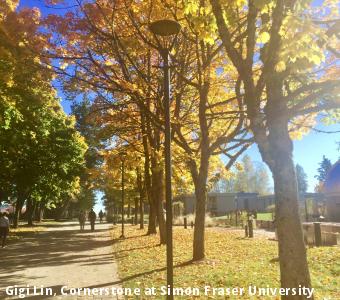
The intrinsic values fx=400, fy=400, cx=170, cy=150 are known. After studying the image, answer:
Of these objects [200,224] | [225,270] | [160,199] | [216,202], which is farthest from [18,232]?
[216,202]

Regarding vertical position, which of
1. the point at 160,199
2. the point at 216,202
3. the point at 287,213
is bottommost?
the point at 287,213

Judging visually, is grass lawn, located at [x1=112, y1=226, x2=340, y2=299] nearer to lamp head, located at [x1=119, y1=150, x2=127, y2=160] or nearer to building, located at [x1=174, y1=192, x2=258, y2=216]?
lamp head, located at [x1=119, y1=150, x2=127, y2=160]

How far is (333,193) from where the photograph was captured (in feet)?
112

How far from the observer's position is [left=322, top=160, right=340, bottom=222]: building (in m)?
33.8

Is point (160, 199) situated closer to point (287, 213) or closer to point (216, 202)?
point (287, 213)

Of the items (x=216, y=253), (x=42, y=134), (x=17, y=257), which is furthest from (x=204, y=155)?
(x=42, y=134)

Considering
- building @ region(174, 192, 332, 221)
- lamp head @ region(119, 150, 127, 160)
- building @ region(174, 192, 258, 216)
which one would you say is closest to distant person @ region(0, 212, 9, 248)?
lamp head @ region(119, 150, 127, 160)

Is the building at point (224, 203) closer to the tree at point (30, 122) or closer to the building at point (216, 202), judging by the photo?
the building at point (216, 202)

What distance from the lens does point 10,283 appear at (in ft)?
35.9

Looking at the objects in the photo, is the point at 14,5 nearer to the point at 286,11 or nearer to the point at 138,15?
the point at 138,15

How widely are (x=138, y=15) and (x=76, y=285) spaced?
9420 millimetres

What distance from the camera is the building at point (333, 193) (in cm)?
3381

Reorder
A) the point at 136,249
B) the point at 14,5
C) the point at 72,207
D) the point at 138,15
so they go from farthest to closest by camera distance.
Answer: the point at 72,207, the point at 136,249, the point at 14,5, the point at 138,15

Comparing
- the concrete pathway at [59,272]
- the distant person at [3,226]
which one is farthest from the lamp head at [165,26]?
the distant person at [3,226]
